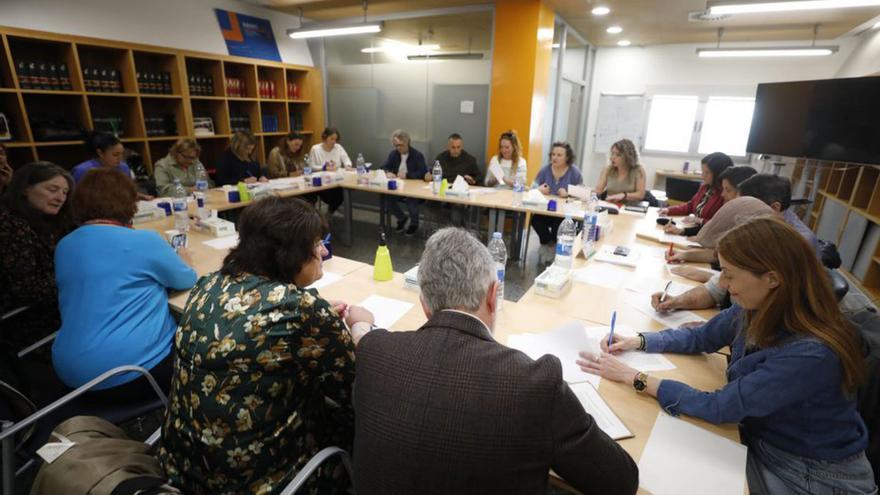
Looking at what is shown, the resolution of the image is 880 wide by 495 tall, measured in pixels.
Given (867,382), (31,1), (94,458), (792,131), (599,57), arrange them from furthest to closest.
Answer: (599,57)
(792,131)
(31,1)
(867,382)
(94,458)

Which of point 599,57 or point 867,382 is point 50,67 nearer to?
point 867,382

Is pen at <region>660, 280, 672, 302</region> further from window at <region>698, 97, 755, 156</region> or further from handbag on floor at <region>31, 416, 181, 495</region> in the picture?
window at <region>698, 97, 755, 156</region>

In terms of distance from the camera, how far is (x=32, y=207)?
2.10 m

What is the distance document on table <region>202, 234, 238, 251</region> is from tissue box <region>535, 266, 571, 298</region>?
6.27ft

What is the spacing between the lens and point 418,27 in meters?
6.22

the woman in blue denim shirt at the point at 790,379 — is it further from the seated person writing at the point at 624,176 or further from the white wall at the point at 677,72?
the white wall at the point at 677,72

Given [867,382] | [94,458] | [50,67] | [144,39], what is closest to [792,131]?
[867,382]

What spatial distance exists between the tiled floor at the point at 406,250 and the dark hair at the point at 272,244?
2777mm

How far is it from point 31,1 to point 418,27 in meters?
4.32

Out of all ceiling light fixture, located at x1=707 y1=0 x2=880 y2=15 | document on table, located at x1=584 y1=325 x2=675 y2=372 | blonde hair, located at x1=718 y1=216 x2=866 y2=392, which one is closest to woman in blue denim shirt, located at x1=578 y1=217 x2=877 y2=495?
blonde hair, located at x1=718 y1=216 x2=866 y2=392

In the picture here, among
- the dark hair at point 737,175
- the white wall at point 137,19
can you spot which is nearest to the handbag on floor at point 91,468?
the dark hair at point 737,175

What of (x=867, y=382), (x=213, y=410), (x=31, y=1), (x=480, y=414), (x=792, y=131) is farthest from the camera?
(x=792, y=131)

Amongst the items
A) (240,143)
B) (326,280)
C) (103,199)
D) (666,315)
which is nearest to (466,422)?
(666,315)

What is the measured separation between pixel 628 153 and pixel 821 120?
2.05 m
